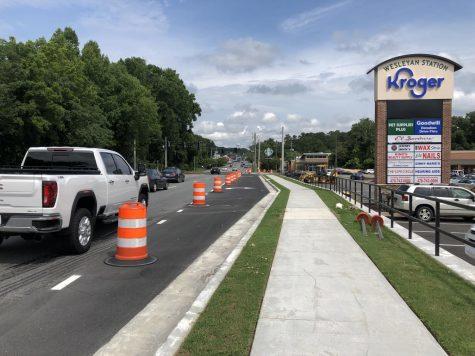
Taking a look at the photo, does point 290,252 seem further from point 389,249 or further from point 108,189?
point 108,189

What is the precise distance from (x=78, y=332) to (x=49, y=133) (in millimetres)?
27298

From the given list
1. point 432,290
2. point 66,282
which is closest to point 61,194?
point 66,282

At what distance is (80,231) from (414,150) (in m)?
17.2

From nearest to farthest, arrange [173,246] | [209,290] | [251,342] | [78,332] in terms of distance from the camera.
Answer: [251,342] < [78,332] < [209,290] < [173,246]

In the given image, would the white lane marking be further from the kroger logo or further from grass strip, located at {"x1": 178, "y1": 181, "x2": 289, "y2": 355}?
the kroger logo

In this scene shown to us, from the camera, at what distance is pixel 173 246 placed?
9.73m

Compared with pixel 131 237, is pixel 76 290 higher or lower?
lower

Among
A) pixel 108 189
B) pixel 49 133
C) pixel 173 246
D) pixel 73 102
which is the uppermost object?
pixel 73 102

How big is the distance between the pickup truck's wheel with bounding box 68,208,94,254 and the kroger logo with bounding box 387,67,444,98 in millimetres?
16866

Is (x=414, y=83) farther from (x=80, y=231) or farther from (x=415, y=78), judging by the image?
(x=80, y=231)

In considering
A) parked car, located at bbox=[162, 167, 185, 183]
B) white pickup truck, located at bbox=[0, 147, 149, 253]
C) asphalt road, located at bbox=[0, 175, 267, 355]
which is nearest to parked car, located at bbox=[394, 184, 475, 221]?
asphalt road, located at bbox=[0, 175, 267, 355]

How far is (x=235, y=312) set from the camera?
5156 mm

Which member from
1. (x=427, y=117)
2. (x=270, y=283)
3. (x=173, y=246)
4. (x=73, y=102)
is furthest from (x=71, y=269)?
(x=73, y=102)

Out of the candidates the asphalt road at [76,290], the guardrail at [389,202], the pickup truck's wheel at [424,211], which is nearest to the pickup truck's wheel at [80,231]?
the asphalt road at [76,290]
